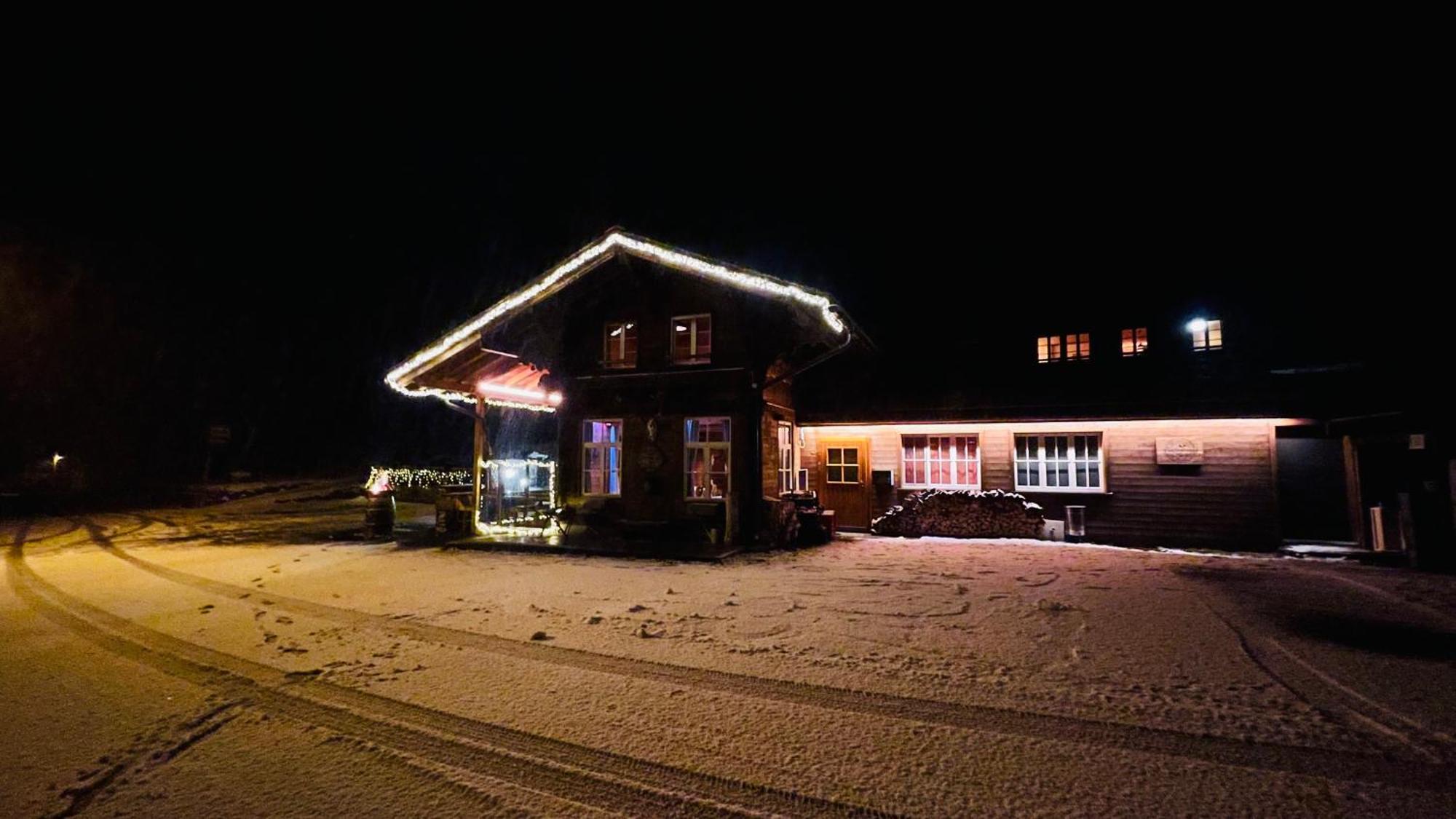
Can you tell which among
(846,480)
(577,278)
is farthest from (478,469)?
(846,480)

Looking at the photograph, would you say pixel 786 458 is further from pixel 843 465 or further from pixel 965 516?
pixel 965 516

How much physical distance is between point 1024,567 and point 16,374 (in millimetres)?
52299

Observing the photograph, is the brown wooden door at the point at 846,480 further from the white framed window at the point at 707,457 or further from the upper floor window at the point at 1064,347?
the upper floor window at the point at 1064,347

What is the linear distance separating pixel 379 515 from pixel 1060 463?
15457mm

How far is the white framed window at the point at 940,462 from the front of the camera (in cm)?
1447

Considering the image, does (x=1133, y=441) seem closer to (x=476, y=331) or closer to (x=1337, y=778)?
(x=1337, y=778)

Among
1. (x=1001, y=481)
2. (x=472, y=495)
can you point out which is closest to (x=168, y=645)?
(x=472, y=495)

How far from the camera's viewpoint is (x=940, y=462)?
14.7 metres

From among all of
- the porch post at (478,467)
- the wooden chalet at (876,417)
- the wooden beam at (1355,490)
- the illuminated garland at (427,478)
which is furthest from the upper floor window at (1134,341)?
the illuminated garland at (427,478)

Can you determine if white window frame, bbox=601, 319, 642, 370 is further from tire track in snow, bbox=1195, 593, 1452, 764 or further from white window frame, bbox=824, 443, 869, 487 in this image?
tire track in snow, bbox=1195, 593, 1452, 764

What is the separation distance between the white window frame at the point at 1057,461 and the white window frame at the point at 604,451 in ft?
29.7

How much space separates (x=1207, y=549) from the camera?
1208 centimetres

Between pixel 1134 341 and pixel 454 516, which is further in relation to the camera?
pixel 1134 341

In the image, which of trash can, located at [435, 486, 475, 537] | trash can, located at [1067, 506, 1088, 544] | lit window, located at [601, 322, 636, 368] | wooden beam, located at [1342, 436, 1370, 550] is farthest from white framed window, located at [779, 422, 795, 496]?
wooden beam, located at [1342, 436, 1370, 550]
